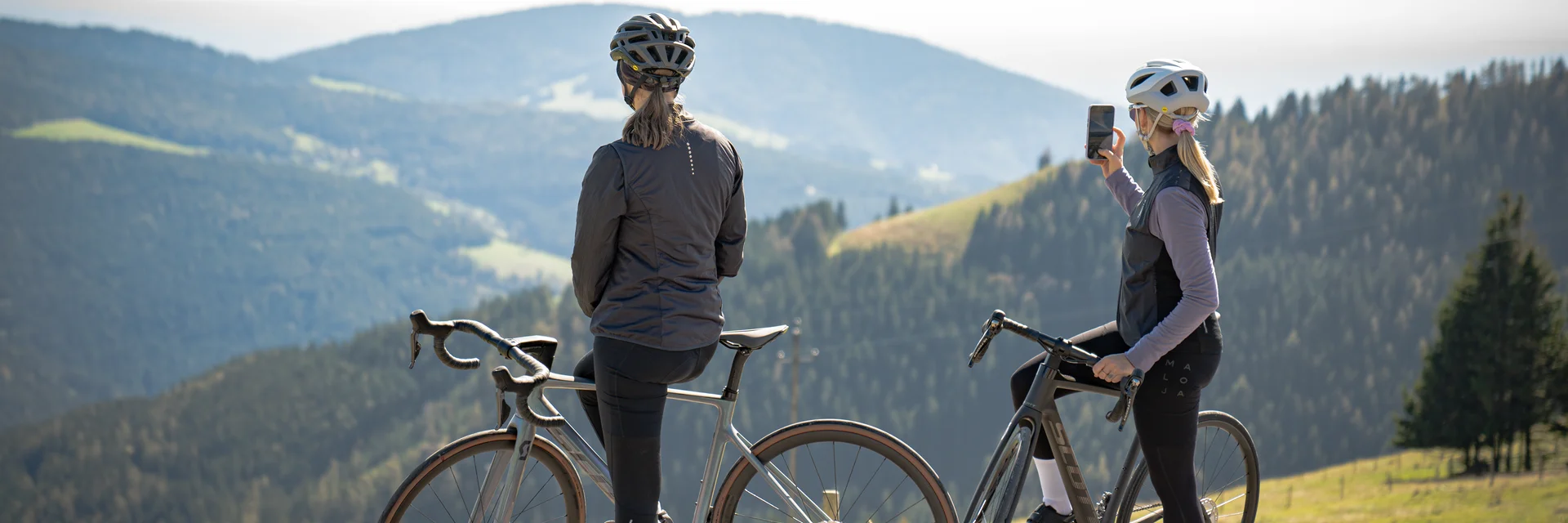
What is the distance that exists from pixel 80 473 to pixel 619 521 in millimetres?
154467

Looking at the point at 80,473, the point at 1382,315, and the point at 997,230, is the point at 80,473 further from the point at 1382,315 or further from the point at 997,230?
the point at 1382,315

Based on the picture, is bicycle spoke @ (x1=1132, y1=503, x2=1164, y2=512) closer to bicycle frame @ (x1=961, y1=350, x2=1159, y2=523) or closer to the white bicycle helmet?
bicycle frame @ (x1=961, y1=350, x2=1159, y2=523)

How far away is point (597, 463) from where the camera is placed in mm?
4426

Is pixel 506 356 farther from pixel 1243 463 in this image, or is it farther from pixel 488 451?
pixel 1243 463

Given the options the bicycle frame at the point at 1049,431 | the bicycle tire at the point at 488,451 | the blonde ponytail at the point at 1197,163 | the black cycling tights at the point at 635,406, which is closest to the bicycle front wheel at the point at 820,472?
the bicycle frame at the point at 1049,431

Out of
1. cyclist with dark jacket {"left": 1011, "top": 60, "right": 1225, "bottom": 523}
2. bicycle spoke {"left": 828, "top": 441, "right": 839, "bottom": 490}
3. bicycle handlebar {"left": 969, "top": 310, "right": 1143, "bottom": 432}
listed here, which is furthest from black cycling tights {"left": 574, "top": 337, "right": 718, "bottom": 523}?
cyclist with dark jacket {"left": 1011, "top": 60, "right": 1225, "bottom": 523}

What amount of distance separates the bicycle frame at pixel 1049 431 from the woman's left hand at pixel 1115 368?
0.96 ft

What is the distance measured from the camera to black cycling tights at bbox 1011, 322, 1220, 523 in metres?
4.35

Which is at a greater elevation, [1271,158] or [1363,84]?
[1363,84]

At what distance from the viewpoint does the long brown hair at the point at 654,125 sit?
3.83 meters

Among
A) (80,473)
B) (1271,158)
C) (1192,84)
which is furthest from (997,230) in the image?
(1192,84)

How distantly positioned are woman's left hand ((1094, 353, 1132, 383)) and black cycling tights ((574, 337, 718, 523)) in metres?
1.45

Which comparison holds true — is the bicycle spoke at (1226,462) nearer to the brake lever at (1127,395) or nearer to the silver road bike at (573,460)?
the brake lever at (1127,395)

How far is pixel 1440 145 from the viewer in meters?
165
